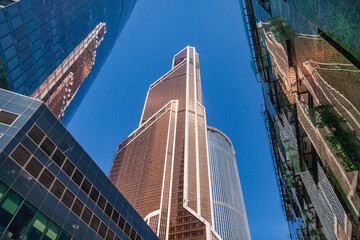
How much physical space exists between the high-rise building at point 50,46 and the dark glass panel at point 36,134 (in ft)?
75.1

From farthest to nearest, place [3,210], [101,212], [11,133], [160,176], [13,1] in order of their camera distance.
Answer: [160,176], [13,1], [101,212], [11,133], [3,210]

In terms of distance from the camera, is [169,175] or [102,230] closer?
[102,230]

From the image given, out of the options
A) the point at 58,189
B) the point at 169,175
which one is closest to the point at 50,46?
the point at 58,189

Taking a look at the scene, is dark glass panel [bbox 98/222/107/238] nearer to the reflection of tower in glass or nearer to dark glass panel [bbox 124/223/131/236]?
dark glass panel [bbox 124/223/131/236]

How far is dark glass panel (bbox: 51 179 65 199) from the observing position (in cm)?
2323

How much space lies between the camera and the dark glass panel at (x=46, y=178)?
2209cm

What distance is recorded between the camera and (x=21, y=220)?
19.0 m

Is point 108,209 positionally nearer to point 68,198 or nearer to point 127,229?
point 127,229

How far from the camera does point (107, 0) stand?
279 feet

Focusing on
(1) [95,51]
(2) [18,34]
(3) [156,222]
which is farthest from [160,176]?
(2) [18,34]

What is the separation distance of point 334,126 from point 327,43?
273cm

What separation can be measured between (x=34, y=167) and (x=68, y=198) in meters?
5.18

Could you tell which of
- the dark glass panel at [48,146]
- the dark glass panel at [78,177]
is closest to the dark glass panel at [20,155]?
the dark glass panel at [48,146]

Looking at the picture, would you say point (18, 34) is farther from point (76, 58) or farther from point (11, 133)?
point (76, 58)
